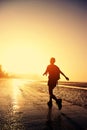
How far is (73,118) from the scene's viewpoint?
9.11m

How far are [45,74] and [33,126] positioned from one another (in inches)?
210

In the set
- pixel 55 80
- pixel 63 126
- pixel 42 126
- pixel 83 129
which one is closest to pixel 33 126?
pixel 42 126

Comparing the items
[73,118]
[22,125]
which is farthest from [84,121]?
[22,125]

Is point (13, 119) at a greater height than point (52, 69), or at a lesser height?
lesser

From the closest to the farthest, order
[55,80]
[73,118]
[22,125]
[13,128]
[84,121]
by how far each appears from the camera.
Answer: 1. [13,128]
2. [22,125]
3. [84,121]
4. [73,118]
5. [55,80]

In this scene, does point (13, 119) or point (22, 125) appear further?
point (13, 119)

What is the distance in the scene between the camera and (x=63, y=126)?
7633 mm

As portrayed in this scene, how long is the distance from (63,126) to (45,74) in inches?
206

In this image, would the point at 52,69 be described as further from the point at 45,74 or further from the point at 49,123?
the point at 49,123

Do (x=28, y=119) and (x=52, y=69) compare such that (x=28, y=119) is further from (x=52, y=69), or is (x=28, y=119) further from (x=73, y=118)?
(x=52, y=69)

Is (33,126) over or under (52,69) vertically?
under

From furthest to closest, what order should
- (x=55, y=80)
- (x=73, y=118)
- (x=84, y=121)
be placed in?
(x=55, y=80) → (x=73, y=118) → (x=84, y=121)

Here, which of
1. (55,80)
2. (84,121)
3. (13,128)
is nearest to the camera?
(13,128)

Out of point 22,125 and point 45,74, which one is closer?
point 22,125
